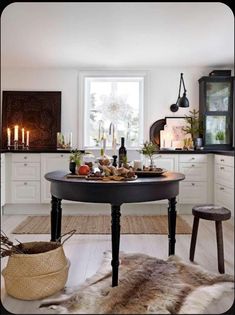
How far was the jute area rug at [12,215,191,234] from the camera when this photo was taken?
10.5 ft

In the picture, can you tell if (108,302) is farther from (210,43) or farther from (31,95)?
(31,95)

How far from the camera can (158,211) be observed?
13.4 ft

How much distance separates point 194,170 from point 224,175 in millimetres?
418

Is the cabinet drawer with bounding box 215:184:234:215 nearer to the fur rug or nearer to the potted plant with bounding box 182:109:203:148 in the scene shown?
the potted plant with bounding box 182:109:203:148

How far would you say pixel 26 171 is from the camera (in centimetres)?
399

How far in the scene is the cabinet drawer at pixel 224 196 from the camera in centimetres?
355

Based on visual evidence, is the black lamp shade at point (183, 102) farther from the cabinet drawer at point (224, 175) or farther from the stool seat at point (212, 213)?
the stool seat at point (212, 213)

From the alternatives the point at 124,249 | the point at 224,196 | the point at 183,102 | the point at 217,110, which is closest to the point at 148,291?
the point at 124,249

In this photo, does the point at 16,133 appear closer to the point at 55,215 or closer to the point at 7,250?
the point at 55,215

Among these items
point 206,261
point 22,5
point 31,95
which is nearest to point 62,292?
point 206,261

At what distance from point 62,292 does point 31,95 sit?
321 centimetres

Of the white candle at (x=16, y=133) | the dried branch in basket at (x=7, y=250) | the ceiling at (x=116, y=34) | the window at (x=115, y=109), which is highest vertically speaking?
the ceiling at (x=116, y=34)

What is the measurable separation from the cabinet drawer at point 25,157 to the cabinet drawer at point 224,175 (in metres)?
2.20

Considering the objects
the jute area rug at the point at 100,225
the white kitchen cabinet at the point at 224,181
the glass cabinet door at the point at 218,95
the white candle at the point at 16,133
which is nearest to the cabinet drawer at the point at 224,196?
the white kitchen cabinet at the point at 224,181
